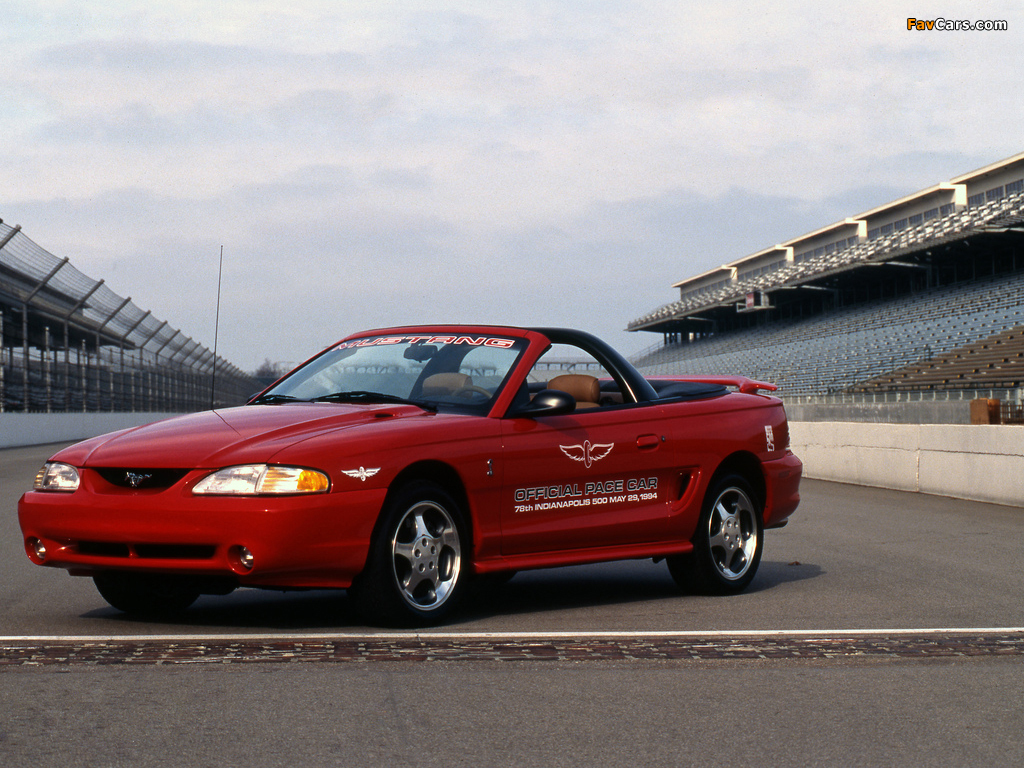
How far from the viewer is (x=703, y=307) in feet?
247

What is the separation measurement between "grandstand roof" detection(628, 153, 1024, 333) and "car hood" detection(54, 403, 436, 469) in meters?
41.0

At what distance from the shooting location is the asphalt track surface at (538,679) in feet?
13.0

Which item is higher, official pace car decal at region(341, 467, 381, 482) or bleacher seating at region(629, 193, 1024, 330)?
bleacher seating at region(629, 193, 1024, 330)

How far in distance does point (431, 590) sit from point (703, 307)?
70151 mm

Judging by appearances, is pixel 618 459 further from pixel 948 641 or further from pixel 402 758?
pixel 402 758

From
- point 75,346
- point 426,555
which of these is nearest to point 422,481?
point 426,555

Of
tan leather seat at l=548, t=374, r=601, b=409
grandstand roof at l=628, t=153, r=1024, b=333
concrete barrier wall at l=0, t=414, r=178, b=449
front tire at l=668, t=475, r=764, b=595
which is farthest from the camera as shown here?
grandstand roof at l=628, t=153, r=1024, b=333

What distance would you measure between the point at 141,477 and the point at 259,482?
564 millimetres

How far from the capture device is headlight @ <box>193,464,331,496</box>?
567 cm

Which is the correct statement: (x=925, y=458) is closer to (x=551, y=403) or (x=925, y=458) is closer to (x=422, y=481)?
(x=551, y=403)

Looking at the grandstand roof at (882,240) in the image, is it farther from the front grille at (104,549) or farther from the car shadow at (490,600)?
the front grille at (104,549)

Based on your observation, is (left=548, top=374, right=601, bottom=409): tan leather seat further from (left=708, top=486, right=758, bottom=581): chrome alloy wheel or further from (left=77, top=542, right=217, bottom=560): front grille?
(left=77, top=542, right=217, bottom=560): front grille

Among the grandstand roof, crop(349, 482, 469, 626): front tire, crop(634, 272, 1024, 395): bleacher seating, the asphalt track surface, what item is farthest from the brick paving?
the grandstand roof

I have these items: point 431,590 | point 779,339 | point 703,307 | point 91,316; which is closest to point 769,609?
point 431,590
